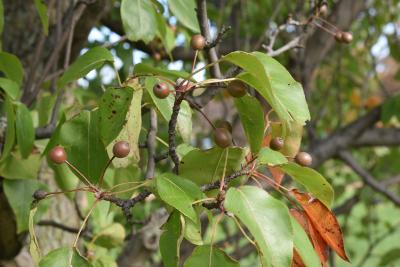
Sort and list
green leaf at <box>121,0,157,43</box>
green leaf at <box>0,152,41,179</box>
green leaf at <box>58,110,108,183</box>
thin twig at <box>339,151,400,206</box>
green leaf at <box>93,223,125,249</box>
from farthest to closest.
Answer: thin twig at <box>339,151,400,206</box>, green leaf at <box>93,223,125,249</box>, green leaf at <box>0,152,41,179</box>, green leaf at <box>121,0,157,43</box>, green leaf at <box>58,110,108,183</box>

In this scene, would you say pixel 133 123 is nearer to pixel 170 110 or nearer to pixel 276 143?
pixel 170 110

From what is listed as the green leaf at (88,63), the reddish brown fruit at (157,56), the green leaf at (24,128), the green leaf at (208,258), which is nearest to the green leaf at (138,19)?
the green leaf at (88,63)

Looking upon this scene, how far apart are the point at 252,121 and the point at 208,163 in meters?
0.09

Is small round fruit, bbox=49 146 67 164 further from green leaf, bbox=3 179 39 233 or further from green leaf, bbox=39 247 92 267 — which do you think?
green leaf, bbox=3 179 39 233

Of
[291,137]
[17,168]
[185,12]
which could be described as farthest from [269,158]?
[17,168]

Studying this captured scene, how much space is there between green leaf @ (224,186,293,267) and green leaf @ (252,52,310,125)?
0.12m

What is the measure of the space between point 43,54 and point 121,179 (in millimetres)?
873

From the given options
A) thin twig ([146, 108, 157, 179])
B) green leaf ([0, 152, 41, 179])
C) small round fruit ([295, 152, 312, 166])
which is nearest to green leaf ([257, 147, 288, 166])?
small round fruit ([295, 152, 312, 166])

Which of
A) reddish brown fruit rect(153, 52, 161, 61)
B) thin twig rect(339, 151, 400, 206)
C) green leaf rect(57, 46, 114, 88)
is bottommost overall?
thin twig rect(339, 151, 400, 206)

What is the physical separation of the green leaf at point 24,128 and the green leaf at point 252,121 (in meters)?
0.52

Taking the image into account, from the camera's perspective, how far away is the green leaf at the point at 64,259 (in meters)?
0.98

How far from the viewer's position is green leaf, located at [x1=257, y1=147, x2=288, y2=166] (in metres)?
0.97

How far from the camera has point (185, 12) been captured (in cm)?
129

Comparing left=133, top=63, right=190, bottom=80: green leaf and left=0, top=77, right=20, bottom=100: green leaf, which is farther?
left=0, top=77, right=20, bottom=100: green leaf
